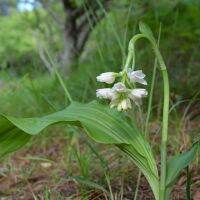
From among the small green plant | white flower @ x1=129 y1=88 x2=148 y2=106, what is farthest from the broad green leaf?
white flower @ x1=129 y1=88 x2=148 y2=106

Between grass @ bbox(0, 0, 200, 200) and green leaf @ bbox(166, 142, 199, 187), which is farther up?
grass @ bbox(0, 0, 200, 200)

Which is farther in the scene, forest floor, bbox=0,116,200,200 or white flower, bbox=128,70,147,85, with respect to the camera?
forest floor, bbox=0,116,200,200

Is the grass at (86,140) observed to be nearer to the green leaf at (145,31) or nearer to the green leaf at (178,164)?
the green leaf at (178,164)

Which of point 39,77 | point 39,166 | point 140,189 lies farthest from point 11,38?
point 140,189

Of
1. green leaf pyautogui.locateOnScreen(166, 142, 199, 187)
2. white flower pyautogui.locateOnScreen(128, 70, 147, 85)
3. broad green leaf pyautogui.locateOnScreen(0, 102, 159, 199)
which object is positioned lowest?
green leaf pyautogui.locateOnScreen(166, 142, 199, 187)

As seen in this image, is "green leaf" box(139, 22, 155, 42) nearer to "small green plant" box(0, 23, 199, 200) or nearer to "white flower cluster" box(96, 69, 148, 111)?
"small green plant" box(0, 23, 199, 200)

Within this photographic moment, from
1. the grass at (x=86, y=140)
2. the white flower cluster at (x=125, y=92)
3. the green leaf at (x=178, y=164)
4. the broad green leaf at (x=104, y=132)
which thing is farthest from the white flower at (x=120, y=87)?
the grass at (x=86, y=140)

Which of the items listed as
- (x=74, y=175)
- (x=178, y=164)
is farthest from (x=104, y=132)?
(x=74, y=175)
